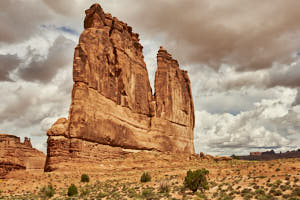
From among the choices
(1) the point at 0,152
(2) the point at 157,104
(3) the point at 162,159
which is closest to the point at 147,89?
(2) the point at 157,104

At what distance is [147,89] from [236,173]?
30.5 metres

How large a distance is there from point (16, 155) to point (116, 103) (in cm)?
2113

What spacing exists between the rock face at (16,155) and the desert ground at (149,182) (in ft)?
10.5

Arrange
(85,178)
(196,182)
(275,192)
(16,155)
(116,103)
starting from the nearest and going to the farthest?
(275,192) → (196,182) → (85,178) → (116,103) → (16,155)

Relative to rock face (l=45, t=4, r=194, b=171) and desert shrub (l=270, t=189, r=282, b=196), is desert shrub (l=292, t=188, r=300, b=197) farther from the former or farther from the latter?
rock face (l=45, t=4, r=194, b=171)

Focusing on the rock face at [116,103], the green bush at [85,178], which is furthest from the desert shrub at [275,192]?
the rock face at [116,103]

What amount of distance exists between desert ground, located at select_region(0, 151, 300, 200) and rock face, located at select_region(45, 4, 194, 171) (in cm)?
228

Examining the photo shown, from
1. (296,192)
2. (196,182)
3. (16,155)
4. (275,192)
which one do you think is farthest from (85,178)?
(16,155)

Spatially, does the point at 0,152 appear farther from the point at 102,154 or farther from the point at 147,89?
the point at 147,89

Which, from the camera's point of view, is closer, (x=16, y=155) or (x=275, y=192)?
(x=275, y=192)

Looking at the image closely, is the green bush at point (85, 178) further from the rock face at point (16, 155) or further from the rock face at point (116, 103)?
the rock face at point (16, 155)

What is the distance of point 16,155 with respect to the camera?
175ft

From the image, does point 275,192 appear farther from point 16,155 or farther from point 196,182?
point 16,155

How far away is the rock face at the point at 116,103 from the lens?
3878cm
